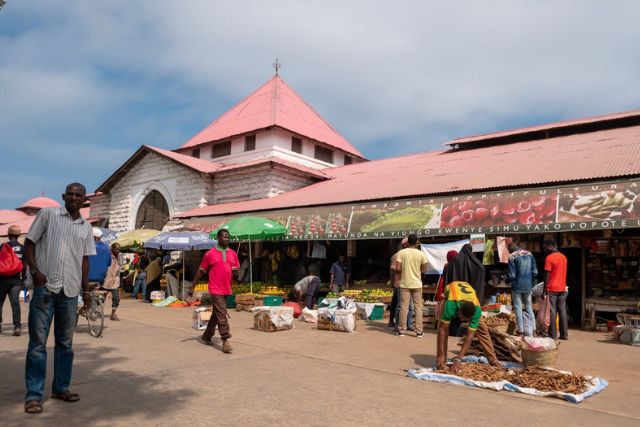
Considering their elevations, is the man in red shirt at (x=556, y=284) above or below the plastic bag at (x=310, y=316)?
above

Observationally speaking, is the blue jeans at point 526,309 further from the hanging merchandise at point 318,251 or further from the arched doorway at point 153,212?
the arched doorway at point 153,212

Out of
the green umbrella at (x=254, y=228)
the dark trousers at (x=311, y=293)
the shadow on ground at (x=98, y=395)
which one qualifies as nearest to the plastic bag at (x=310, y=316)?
the dark trousers at (x=311, y=293)

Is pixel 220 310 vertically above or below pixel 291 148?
below

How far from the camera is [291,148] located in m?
24.3

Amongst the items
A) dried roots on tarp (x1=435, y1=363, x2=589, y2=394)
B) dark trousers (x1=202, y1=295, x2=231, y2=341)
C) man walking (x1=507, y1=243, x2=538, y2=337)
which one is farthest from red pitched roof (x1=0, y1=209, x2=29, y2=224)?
dried roots on tarp (x1=435, y1=363, x2=589, y2=394)

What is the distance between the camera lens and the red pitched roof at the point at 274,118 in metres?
24.8

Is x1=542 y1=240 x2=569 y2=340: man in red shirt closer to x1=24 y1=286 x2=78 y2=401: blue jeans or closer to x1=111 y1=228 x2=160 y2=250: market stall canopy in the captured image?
x1=24 y1=286 x2=78 y2=401: blue jeans

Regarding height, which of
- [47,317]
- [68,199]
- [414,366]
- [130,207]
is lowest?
[414,366]

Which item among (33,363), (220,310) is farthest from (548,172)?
(33,363)

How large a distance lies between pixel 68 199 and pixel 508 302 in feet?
33.0

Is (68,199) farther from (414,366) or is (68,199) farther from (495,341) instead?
(495,341)

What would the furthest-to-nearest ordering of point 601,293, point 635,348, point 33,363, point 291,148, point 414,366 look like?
point 291,148 < point 601,293 < point 635,348 < point 414,366 < point 33,363

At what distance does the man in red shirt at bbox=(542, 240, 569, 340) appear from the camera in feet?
32.4

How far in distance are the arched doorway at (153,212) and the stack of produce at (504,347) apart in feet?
62.7
